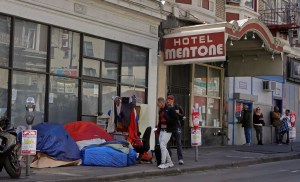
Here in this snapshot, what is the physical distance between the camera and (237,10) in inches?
930

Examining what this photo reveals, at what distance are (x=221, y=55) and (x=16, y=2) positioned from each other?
282 inches

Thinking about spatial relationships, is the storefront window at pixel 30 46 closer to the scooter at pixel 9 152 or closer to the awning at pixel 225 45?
the scooter at pixel 9 152

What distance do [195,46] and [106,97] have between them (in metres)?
3.69

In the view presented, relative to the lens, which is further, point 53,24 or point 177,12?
point 177,12

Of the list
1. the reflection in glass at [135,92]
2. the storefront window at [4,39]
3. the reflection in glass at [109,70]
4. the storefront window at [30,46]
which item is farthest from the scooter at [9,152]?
the reflection in glass at [135,92]

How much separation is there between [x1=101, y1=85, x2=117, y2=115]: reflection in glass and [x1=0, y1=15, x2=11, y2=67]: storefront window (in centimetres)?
390

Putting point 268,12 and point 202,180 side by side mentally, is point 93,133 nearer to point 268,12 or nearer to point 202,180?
point 202,180

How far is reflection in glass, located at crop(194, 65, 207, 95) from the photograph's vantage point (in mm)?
21453

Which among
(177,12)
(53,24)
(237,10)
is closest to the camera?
(53,24)

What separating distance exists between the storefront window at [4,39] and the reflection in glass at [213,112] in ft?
36.6

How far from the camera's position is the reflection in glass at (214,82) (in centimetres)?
2241

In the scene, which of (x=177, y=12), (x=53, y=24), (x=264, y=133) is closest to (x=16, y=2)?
(x=53, y=24)

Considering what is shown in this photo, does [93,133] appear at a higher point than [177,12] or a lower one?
lower

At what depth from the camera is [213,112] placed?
22.8 meters
